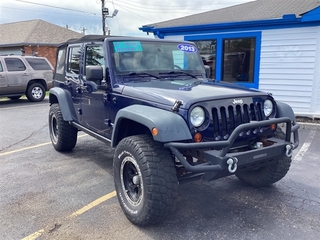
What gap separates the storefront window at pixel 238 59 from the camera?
9.13 m

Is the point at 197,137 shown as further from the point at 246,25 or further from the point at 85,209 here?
the point at 246,25

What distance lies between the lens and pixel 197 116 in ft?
9.57

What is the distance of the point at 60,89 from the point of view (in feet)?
17.5

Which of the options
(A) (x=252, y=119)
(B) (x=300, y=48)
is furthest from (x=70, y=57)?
(B) (x=300, y=48)

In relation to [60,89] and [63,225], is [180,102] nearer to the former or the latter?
[63,225]

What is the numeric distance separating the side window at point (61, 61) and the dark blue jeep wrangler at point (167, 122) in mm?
885

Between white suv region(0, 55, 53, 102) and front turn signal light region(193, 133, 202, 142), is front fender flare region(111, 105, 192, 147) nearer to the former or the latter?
front turn signal light region(193, 133, 202, 142)

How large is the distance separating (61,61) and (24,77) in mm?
7726

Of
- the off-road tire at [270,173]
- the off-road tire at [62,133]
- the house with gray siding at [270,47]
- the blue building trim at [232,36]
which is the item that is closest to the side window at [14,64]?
the house with gray siding at [270,47]

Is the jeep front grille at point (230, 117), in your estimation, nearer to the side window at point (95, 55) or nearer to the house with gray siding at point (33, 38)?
the side window at point (95, 55)

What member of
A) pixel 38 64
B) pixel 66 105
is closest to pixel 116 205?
pixel 66 105

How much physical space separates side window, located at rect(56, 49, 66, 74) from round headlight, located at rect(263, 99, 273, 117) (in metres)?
3.58

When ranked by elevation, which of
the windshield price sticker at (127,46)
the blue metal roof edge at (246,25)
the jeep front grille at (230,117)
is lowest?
the jeep front grille at (230,117)

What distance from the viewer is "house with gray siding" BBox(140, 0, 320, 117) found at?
26.4 feet
